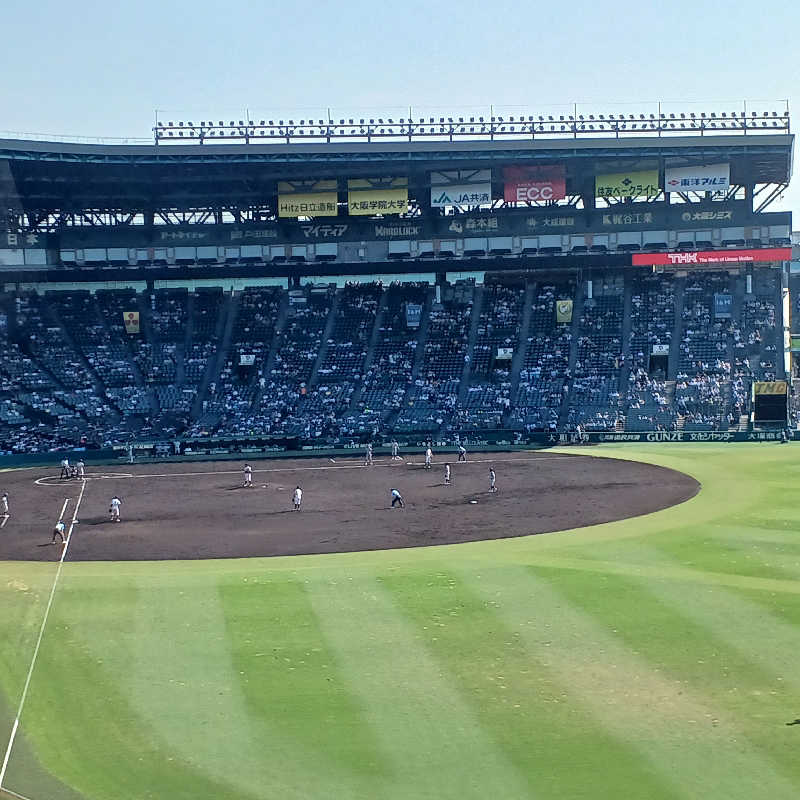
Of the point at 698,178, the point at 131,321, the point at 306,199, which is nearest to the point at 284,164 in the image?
the point at 306,199

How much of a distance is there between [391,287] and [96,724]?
73081 mm

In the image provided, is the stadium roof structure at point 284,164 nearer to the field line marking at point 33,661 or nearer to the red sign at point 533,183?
the red sign at point 533,183

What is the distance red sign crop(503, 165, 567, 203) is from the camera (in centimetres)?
8350

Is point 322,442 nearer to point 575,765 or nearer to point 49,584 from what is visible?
point 49,584

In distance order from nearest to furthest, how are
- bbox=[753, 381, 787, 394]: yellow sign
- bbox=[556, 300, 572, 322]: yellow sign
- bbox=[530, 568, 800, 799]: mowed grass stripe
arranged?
bbox=[530, 568, 800, 799]: mowed grass stripe → bbox=[753, 381, 787, 394]: yellow sign → bbox=[556, 300, 572, 322]: yellow sign

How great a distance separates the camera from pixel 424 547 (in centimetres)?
3634

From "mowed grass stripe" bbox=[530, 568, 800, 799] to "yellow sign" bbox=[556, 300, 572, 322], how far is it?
188 feet

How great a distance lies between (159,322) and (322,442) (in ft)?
77.5

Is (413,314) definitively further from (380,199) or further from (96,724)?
(96,724)

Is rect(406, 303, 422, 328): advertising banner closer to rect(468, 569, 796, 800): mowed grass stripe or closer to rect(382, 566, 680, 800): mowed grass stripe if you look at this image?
rect(382, 566, 680, 800): mowed grass stripe

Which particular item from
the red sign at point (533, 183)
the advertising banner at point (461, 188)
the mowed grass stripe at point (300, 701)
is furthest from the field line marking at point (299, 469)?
the mowed grass stripe at point (300, 701)

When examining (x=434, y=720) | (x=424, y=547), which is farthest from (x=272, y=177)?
(x=434, y=720)

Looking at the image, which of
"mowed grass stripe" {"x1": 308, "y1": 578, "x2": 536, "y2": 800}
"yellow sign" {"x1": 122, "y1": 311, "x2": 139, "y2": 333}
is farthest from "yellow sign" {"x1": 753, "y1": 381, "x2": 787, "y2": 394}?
"yellow sign" {"x1": 122, "y1": 311, "x2": 139, "y2": 333}

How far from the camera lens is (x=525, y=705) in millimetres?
20562
